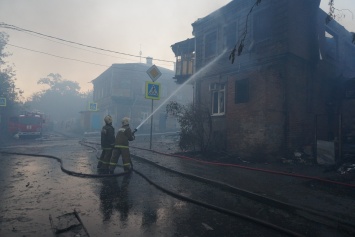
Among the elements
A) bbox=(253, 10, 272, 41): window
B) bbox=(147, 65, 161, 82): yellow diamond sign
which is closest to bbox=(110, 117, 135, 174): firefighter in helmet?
bbox=(147, 65, 161, 82): yellow diamond sign

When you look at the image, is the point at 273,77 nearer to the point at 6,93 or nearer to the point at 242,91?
the point at 242,91

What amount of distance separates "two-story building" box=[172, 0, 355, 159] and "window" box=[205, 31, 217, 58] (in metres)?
0.05

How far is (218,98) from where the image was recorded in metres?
13.3

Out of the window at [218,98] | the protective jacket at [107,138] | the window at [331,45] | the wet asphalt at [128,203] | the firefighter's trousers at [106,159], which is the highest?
the window at [331,45]

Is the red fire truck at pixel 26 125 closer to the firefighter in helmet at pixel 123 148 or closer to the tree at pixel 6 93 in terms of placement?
the tree at pixel 6 93

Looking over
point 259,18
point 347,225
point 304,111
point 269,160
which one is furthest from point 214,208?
point 259,18

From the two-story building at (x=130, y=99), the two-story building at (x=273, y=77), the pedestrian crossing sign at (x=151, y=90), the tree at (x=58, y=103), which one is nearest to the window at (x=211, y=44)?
the two-story building at (x=273, y=77)

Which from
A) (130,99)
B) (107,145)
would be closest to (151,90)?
(107,145)

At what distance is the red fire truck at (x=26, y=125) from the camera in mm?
23250

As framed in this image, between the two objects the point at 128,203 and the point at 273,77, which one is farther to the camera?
the point at 273,77

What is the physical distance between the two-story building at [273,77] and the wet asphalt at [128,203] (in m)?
4.25

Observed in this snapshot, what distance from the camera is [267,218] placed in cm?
397

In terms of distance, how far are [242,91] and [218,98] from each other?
1891mm

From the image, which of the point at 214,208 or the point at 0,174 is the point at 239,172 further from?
the point at 0,174
